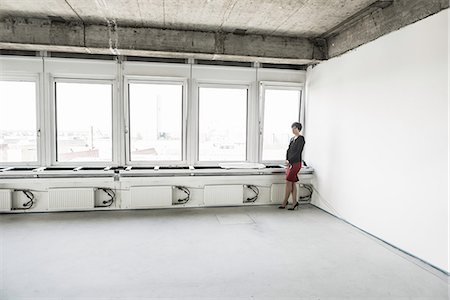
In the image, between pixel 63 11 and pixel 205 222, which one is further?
pixel 205 222

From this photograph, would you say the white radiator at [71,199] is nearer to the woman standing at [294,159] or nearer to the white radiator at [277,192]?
the white radiator at [277,192]

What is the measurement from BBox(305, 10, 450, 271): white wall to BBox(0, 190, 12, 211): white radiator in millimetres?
4868

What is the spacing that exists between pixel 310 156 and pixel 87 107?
393 centimetres

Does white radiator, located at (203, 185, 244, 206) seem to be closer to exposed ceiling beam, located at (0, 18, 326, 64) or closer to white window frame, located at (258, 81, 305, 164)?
white window frame, located at (258, 81, 305, 164)

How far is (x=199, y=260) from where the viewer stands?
312 cm

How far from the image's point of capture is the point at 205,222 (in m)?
4.38

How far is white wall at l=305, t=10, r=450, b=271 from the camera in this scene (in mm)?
2922

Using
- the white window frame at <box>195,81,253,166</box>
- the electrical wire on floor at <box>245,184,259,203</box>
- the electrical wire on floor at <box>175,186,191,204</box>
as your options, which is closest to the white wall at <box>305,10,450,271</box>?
the electrical wire on floor at <box>245,184,259,203</box>

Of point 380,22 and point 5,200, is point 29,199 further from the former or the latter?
point 380,22

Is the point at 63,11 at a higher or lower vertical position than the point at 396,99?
higher

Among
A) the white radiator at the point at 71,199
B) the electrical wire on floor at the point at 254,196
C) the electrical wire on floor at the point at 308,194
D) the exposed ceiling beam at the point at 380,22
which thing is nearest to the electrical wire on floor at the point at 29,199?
the white radiator at the point at 71,199

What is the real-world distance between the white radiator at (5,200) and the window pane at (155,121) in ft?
6.03

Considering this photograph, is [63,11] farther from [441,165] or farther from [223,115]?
[441,165]

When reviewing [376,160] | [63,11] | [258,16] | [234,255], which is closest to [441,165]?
[376,160]
